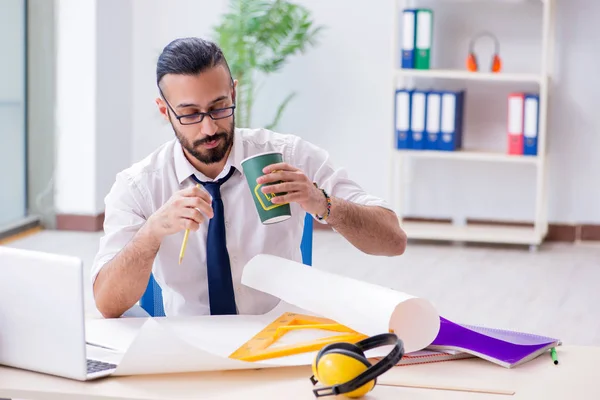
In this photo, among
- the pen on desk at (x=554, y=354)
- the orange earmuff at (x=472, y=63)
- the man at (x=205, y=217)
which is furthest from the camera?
the orange earmuff at (x=472, y=63)

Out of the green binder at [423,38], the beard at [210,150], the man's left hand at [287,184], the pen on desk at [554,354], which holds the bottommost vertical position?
the pen on desk at [554,354]

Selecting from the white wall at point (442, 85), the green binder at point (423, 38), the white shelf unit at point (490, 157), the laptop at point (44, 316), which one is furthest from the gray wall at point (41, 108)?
the laptop at point (44, 316)

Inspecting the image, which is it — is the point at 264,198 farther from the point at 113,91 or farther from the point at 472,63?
the point at 113,91

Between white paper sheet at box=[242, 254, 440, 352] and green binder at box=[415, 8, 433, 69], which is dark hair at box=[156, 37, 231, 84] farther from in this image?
green binder at box=[415, 8, 433, 69]

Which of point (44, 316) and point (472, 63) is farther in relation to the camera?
point (472, 63)

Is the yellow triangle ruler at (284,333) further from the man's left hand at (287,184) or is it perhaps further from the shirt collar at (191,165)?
the shirt collar at (191,165)

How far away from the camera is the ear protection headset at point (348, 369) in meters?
1.35

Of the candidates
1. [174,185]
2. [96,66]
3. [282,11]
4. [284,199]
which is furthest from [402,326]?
[96,66]

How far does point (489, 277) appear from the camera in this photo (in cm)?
459

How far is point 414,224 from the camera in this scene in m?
A: 5.46

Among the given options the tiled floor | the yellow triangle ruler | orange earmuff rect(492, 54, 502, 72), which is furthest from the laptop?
orange earmuff rect(492, 54, 502, 72)

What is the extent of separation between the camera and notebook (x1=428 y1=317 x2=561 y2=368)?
155cm

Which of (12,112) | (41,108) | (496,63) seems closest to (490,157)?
(496,63)

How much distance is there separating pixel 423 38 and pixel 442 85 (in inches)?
16.8
